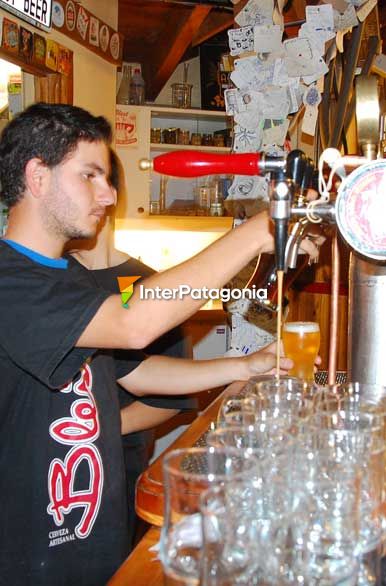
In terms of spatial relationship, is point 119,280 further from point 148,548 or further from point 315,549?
point 315,549

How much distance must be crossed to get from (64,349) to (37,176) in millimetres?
462

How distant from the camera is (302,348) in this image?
142 cm

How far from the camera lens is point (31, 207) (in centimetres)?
145

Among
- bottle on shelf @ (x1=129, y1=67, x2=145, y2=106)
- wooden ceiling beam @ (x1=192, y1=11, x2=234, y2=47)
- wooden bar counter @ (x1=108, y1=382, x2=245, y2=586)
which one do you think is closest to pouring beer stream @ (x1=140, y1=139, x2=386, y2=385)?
wooden bar counter @ (x1=108, y1=382, x2=245, y2=586)

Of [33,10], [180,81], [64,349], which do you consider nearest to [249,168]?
[64,349]

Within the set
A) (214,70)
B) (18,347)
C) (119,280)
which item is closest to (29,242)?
(18,347)

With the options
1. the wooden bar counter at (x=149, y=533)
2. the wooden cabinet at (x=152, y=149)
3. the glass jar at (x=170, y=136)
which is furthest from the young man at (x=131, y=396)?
the glass jar at (x=170, y=136)

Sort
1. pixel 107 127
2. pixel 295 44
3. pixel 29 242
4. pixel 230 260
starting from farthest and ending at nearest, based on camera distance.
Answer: pixel 295 44
pixel 107 127
pixel 29 242
pixel 230 260

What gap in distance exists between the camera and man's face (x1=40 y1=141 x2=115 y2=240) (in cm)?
142

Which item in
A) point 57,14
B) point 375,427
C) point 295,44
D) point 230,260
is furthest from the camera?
point 57,14

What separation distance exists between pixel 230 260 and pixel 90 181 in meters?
0.46

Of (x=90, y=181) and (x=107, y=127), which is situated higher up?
(x=107, y=127)

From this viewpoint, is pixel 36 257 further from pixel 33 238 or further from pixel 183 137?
pixel 183 137

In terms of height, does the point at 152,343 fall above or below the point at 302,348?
below
